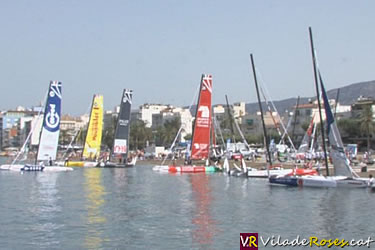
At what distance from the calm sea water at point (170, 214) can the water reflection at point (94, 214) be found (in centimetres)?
4

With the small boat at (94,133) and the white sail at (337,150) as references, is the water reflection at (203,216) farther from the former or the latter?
the small boat at (94,133)

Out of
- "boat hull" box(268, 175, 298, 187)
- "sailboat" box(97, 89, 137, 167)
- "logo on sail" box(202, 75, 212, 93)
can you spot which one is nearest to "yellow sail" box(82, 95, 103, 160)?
"sailboat" box(97, 89, 137, 167)

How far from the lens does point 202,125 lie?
75562mm

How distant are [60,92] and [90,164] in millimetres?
15711

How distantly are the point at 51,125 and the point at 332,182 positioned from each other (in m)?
38.9

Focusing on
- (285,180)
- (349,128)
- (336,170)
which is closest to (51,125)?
(285,180)

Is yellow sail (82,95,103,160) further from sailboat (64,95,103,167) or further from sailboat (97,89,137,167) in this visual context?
sailboat (97,89,137,167)

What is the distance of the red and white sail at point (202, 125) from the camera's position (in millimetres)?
75375

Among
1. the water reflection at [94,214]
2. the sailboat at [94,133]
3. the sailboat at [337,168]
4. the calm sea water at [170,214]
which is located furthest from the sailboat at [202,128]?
the sailboat at [337,168]

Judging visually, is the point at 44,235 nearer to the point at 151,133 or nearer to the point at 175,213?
the point at 175,213

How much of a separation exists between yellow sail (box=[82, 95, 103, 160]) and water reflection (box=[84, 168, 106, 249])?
35535 mm

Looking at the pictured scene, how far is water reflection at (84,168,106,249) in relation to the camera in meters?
28.5

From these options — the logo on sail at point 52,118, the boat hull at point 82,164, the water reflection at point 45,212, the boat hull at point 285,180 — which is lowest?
the water reflection at point 45,212

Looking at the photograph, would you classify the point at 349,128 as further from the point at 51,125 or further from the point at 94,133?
the point at 51,125
